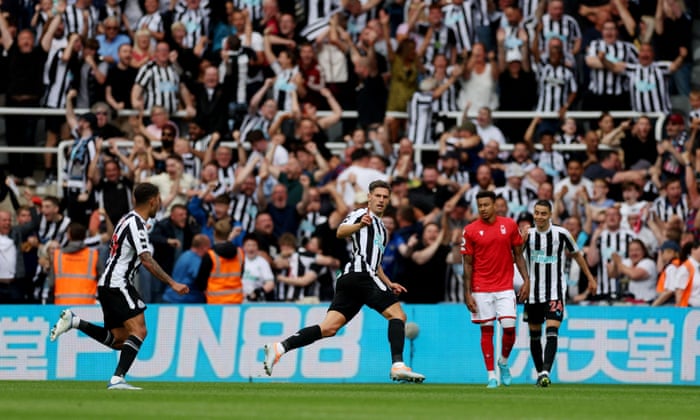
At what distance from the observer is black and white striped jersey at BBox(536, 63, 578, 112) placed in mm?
25562

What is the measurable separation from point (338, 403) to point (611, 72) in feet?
44.6

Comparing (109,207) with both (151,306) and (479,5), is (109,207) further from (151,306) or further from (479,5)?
(479,5)

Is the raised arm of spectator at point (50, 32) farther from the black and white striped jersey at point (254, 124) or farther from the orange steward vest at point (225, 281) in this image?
the orange steward vest at point (225, 281)

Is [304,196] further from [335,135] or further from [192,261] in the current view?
[335,135]

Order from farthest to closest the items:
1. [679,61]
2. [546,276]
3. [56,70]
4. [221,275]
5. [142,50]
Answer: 1. [56,70]
2. [142,50]
3. [679,61]
4. [221,275]
5. [546,276]

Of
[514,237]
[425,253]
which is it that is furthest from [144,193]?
[425,253]

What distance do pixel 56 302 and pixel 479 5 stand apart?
9.57 m

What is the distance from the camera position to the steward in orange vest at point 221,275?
68.8 ft

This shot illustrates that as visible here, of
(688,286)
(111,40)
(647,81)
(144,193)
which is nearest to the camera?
(144,193)

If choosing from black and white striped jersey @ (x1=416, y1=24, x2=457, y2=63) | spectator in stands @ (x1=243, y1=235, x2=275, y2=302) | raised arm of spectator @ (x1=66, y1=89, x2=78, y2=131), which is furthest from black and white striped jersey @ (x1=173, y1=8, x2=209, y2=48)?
spectator in stands @ (x1=243, y1=235, x2=275, y2=302)

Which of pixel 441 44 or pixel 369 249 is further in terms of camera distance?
pixel 441 44

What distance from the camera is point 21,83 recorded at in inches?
1047

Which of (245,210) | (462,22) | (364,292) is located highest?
(462,22)

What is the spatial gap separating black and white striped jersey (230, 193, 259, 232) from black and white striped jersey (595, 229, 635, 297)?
533 centimetres
